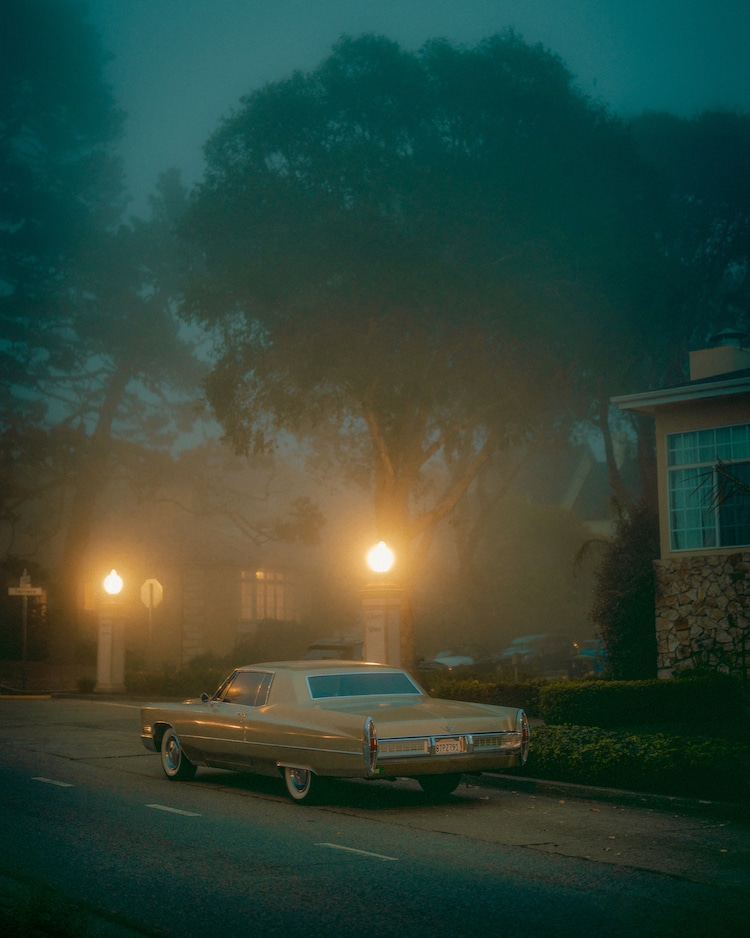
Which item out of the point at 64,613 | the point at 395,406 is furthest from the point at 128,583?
the point at 395,406

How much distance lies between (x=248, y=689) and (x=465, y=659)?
2837cm

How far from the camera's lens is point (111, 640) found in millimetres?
31125

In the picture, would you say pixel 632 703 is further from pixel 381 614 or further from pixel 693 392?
pixel 693 392

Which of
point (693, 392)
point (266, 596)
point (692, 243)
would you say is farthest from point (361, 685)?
point (266, 596)

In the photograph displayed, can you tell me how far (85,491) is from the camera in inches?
1757

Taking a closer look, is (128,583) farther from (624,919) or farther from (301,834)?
(624,919)

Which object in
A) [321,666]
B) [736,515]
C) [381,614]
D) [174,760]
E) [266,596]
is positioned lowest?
[174,760]

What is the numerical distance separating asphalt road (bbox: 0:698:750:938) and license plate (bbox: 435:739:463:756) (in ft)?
1.97

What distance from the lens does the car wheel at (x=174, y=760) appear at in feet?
40.4

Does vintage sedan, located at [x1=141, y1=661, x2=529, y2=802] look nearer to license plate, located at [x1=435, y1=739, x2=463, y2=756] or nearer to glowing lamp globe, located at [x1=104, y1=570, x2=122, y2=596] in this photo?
license plate, located at [x1=435, y1=739, x2=463, y2=756]

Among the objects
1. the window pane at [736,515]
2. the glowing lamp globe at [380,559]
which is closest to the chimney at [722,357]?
the window pane at [736,515]

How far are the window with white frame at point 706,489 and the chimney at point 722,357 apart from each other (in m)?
2.66

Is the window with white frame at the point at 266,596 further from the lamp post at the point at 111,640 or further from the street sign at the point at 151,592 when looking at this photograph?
the lamp post at the point at 111,640

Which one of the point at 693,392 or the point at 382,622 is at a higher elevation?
the point at 693,392
